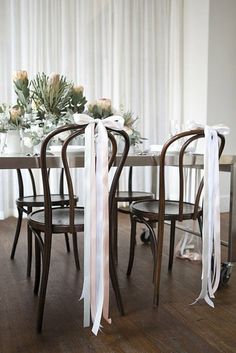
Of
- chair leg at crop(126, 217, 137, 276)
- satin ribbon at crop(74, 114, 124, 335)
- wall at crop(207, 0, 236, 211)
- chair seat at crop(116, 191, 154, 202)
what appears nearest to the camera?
satin ribbon at crop(74, 114, 124, 335)

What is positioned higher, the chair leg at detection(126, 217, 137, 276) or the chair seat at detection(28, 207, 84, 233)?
the chair seat at detection(28, 207, 84, 233)

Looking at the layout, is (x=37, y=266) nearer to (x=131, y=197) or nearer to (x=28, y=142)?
(x=28, y=142)

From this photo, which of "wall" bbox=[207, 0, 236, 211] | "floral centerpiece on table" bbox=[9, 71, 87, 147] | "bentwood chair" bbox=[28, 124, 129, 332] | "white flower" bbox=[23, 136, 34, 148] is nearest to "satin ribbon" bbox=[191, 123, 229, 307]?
"bentwood chair" bbox=[28, 124, 129, 332]

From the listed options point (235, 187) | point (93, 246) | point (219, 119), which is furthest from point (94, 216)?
point (219, 119)

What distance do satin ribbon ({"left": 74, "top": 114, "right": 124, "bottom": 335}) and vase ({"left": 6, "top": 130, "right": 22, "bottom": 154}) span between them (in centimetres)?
62

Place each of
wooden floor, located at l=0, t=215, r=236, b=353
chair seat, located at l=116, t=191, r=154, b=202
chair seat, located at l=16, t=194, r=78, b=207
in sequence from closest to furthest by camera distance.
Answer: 1. wooden floor, located at l=0, t=215, r=236, b=353
2. chair seat, located at l=16, t=194, r=78, b=207
3. chair seat, located at l=116, t=191, r=154, b=202

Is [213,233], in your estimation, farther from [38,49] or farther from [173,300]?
[38,49]

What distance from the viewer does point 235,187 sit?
2.01 metres

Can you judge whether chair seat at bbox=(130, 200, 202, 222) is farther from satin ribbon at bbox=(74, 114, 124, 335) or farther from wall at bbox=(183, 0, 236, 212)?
wall at bbox=(183, 0, 236, 212)

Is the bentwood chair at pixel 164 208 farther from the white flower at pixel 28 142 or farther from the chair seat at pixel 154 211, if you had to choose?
the white flower at pixel 28 142

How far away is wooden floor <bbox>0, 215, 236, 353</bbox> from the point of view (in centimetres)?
143

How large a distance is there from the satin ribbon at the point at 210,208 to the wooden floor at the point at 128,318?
101mm

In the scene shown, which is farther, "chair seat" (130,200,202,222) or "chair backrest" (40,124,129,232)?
"chair seat" (130,200,202,222)

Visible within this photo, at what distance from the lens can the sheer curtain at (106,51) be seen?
3744 mm
